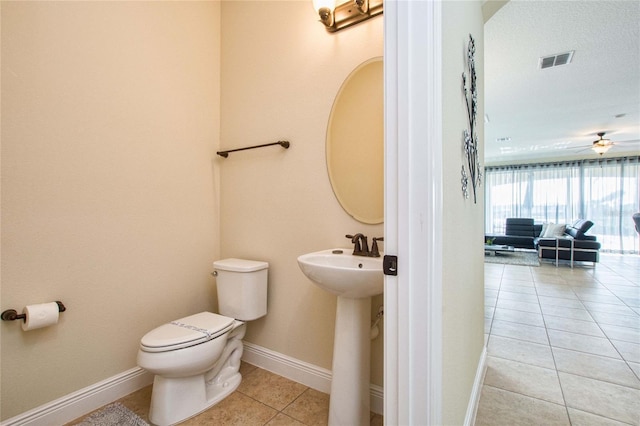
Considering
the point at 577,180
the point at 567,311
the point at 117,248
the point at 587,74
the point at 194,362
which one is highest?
the point at 587,74

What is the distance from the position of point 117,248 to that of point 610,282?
228 inches

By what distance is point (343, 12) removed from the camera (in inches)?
63.6

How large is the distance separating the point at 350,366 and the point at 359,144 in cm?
112

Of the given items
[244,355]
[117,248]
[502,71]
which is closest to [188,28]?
[117,248]

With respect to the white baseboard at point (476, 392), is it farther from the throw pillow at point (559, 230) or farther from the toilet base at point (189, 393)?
the throw pillow at point (559, 230)

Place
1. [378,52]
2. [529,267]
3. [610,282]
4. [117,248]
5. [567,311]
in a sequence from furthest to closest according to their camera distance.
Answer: [529,267] → [610,282] → [567,311] → [117,248] → [378,52]

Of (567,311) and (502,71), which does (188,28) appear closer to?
(502,71)

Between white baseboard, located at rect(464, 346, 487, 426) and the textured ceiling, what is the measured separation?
1.48m

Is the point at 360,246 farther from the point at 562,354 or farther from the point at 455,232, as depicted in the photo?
the point at 562,354

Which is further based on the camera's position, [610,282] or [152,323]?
[610,282]

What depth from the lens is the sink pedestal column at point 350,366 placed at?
1.33 m

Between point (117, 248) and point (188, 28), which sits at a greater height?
point (188, 28)

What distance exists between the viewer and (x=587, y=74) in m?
3.11

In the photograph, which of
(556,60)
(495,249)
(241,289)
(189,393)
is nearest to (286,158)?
(241,289)
